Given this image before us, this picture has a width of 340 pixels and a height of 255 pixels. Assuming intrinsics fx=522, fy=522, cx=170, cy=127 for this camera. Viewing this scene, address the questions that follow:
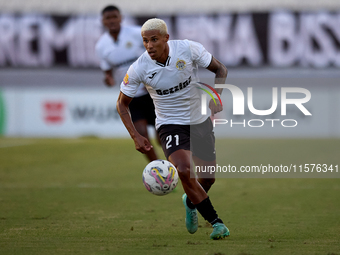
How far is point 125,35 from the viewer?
850cm

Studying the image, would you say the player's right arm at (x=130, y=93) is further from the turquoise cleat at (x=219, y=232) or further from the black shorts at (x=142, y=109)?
the black shorts at (x=142, y=109)

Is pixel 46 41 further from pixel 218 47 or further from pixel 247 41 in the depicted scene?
pixel 247 41

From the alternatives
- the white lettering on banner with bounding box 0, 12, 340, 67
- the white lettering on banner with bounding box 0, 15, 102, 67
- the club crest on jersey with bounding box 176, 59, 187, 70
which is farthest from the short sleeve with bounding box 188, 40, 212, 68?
the white lettering on banner with bounding box 0, 15, 102, 67

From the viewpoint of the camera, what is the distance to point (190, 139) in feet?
18.8

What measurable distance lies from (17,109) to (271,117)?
1066cm

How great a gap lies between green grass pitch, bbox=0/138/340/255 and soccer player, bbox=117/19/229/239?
0.49 metres

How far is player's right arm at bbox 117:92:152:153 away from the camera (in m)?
5.50

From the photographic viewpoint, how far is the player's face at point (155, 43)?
5340 mm

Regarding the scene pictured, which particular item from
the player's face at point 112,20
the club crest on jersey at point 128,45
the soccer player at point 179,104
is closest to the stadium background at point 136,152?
Result: the soccer player at point 179,104

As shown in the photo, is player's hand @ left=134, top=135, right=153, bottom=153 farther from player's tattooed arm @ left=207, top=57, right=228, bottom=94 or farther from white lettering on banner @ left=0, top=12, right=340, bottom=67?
white lettering on banner @ left=0, top=12, right=340, bottom=67

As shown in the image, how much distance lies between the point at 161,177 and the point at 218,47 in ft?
63.5

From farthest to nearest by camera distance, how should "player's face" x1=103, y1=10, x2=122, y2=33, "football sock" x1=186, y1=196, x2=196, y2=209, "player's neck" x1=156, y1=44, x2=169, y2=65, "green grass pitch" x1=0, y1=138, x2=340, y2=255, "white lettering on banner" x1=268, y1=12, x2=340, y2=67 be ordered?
"white lettering on banner" x1=268, y1=12, x2=340, y2=67
"player's face" x1=103, y1=10, x2=122, y2=33
"football sock" x1=186, y1=196, x2=196, y2=209
"player's neck" x1=156, y1=44, x2=169, y2=65
"green grass pitch" x1=0, y1=138, x2=340, y2=255

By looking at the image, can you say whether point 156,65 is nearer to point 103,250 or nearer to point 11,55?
point 103,250

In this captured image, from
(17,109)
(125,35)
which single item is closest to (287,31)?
(17,109)
